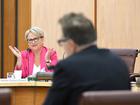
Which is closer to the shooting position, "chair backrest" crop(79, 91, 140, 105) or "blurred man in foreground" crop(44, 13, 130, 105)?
"chair backrest" crop(79, 91, 140, 105)

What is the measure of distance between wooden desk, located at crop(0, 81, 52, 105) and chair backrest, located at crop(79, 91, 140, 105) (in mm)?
2022

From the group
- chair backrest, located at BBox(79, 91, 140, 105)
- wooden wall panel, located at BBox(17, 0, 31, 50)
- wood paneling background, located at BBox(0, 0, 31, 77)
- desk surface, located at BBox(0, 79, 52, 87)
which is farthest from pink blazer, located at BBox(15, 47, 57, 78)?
chair backrest, located at BBox(79, 91, 140, 105)

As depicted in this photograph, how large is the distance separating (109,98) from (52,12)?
16.1 ft

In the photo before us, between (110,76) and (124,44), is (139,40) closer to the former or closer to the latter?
(124,44)

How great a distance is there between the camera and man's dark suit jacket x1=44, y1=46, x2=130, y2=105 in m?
2.24

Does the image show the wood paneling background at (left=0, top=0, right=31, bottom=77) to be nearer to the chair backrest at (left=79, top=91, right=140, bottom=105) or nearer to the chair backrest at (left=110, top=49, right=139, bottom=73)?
the chair backrest at (left=110, top=49, right=139, bottom=73)

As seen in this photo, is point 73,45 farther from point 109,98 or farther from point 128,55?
point 128,55

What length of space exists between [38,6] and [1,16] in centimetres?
68

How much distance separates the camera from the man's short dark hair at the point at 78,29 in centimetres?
232

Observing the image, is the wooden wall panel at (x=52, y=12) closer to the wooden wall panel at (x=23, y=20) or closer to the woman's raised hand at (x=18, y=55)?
the wooden wall panel at (x=23, y=20)

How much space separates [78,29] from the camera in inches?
91.1

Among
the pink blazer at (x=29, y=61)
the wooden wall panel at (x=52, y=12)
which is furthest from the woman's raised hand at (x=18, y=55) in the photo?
the wooden wall panel at (x=52, y=12)

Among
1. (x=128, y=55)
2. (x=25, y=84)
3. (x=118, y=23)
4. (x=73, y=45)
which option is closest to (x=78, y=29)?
(x=73, y=45)

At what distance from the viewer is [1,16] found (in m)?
7.04
